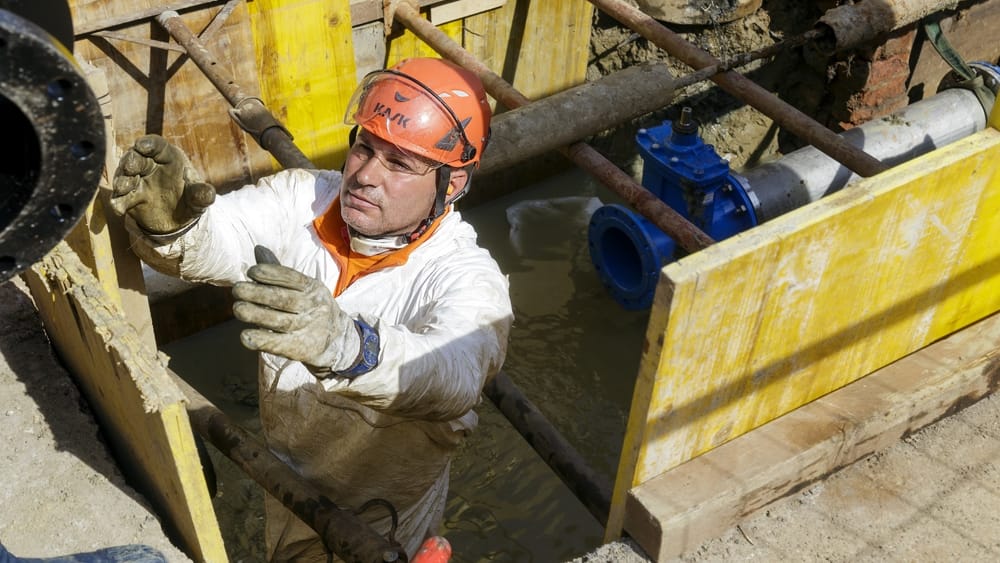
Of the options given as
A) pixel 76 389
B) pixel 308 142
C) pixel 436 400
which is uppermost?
pixel 436 400

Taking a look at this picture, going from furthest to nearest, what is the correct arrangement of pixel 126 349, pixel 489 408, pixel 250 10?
pixel 489 408, pixel 250 10, pixel 126 349

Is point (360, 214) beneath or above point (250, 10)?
above

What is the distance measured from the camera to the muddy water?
201 inches

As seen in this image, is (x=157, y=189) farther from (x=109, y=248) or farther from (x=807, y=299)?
(x=807, y=299)

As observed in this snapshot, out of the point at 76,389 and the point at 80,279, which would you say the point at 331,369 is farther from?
the point at 76,389

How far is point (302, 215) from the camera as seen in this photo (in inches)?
129

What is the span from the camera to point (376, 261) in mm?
3174

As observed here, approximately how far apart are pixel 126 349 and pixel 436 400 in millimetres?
799

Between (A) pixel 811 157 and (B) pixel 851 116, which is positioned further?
(B) pixel 851 116

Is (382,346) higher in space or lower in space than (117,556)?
higher

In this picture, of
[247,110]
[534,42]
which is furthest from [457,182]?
[534,42]

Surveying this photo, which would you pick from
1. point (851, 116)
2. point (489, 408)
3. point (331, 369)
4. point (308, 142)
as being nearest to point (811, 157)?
point (851, 116)

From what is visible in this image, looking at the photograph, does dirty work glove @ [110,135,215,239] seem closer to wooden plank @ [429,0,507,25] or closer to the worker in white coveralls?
the worker in white coveralls

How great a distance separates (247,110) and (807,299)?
Answer: 270 cm
